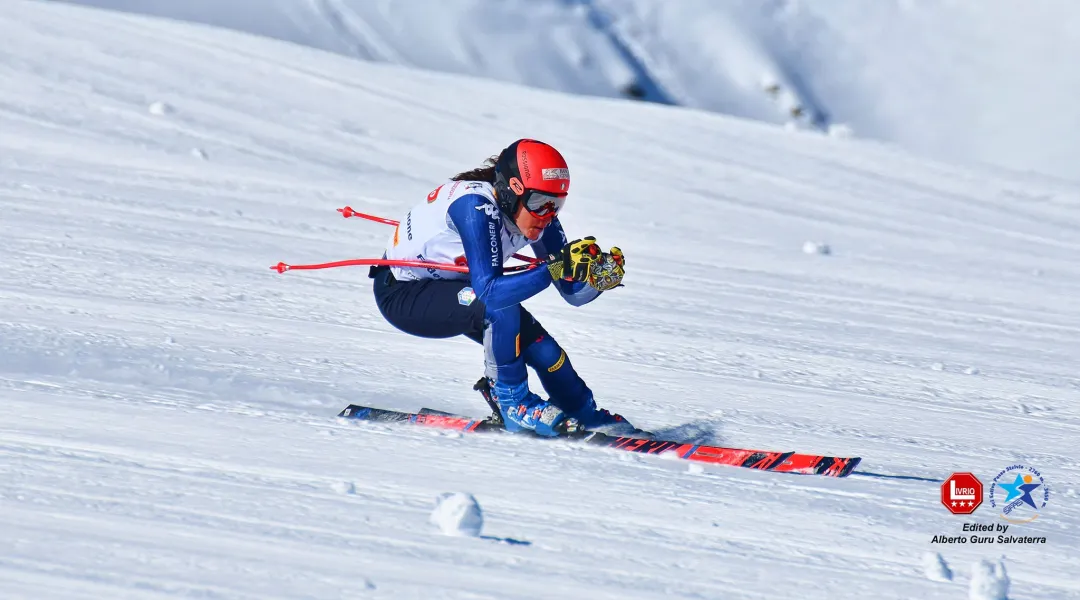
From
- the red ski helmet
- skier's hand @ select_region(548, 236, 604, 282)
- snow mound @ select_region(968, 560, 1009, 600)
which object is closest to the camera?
snow mound @ select_region(968, 560, 1009, 600)

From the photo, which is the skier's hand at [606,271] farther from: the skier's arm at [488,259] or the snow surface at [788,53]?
the snow surface at [788,53]

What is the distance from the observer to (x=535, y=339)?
3959 millimetres

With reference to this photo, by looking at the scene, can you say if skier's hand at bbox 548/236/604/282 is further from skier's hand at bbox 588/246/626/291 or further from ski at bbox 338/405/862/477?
ski at bbox 338/405/862/477

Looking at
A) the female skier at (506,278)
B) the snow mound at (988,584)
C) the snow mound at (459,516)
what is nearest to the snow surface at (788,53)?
the female skier at (506,278)

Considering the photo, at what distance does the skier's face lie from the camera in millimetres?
3818

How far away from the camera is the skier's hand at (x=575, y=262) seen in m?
3.53

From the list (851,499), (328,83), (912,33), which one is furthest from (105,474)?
(912,33)

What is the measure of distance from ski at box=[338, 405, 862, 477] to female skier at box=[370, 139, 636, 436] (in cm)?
11

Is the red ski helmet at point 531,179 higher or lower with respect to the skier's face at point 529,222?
higher

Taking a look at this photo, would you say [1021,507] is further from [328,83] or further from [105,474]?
[328,83]

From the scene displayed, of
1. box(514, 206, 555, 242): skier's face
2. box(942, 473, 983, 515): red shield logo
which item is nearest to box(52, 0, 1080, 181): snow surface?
box(514, 206, 555, 242): skier's face

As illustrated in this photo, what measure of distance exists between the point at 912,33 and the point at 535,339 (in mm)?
24445

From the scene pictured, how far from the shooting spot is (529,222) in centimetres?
385

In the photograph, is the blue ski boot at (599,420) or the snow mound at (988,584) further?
the blue ski boot at (599,420)
